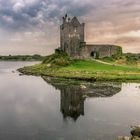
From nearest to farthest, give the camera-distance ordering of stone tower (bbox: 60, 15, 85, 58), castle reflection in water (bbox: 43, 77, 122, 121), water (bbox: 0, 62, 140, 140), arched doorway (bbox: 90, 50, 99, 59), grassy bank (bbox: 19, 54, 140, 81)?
water (bbox: 0, 62, 140, 140) → castle reflection in water (bbox: 43, 77, 122, 121) → grassy bank (bbox: 19, 54, 140, 81) → stone tower (bbox: 60, 15, 85, 58) → arched doorway (bbox: 90, 50, 99, 59)

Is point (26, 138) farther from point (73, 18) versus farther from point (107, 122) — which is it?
point (73, 18)

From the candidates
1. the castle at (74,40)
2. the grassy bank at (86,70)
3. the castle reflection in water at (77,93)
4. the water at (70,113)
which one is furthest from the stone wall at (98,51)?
the water at (70,113)

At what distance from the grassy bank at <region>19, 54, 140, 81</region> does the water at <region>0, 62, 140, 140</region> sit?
43.6ft

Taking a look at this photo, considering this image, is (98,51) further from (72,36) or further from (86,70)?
(86,70)

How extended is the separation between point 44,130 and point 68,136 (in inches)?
123

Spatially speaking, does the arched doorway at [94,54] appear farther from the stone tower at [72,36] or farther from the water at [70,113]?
the water at [70,113]

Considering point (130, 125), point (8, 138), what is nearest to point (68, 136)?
point (8, 138)

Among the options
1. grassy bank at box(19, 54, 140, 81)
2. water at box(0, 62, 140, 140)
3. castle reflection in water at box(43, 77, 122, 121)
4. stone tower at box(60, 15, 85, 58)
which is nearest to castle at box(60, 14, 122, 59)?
stone tower at box(60, 15, 85, 58)

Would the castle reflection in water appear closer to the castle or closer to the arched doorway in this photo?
the castle

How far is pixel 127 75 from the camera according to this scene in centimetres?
8056

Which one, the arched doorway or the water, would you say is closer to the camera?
the water

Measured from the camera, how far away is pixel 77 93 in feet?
192

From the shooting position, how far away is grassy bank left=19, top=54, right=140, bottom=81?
3110 inches

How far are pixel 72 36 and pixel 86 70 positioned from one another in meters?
27.4
